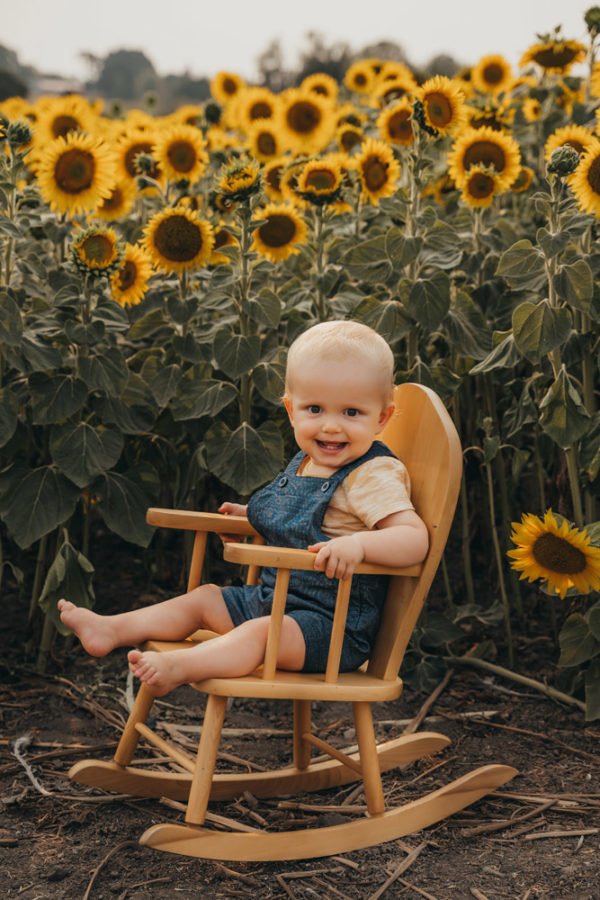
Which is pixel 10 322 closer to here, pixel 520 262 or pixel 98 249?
pixel 98 249

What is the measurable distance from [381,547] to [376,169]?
200 cm

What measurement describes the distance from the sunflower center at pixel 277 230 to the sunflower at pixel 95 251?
674 mm

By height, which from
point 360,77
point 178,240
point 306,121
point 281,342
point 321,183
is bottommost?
point 281,342

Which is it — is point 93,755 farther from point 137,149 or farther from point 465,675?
point 137,149

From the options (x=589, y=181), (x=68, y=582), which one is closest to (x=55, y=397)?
(x=68, y=582)

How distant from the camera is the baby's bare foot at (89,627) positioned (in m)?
2.26

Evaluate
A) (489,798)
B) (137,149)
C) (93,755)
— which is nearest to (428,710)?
(489,798)

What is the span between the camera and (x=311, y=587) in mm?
2404

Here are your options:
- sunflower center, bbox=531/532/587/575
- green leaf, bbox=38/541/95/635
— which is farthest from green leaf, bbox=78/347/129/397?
sunflower center, bbox=531/532/587/575

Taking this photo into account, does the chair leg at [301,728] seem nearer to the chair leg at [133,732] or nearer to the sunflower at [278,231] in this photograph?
the chair leg at [133,732]

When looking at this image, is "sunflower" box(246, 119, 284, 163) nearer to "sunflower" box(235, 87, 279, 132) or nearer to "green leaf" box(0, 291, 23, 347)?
"sunflower" box(235, 87, 279, 132)

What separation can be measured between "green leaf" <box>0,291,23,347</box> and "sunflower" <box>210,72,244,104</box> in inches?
128

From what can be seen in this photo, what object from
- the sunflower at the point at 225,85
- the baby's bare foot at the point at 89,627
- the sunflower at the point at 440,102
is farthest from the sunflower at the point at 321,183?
the sunflower at the point at 225,85

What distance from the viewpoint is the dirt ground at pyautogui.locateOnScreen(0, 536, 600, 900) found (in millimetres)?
2193
